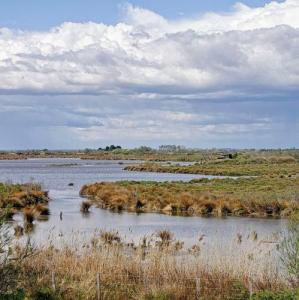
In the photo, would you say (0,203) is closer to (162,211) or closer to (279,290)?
(162,211)

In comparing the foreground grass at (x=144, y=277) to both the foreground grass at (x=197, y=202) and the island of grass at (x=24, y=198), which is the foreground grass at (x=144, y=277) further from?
the foreground grass at (x=197, y=202)

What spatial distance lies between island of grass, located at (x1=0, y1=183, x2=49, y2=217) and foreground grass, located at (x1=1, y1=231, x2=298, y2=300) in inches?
878

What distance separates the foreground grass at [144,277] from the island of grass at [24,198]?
22.3 meters

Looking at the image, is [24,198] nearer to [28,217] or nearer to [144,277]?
[28,217]

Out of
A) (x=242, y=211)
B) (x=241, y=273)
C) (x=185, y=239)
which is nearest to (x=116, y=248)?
(x=241, y=273)

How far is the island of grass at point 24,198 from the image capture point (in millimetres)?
42172

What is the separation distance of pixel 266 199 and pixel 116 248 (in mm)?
25261

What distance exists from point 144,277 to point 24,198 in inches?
1250

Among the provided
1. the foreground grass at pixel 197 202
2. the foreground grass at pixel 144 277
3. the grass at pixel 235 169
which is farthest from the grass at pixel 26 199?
the grass at pixel 235 169

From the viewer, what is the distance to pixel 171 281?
55.2ft

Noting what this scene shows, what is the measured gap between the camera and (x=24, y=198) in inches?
1869

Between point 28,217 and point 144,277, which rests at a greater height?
point 144,277

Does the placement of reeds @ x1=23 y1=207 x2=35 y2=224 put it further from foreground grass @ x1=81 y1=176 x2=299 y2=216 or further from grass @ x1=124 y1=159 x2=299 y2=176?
grass @ x1=124 y1=159 x2=299 y2=176

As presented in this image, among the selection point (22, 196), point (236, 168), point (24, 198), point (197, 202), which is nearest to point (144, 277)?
point (197, 202)
